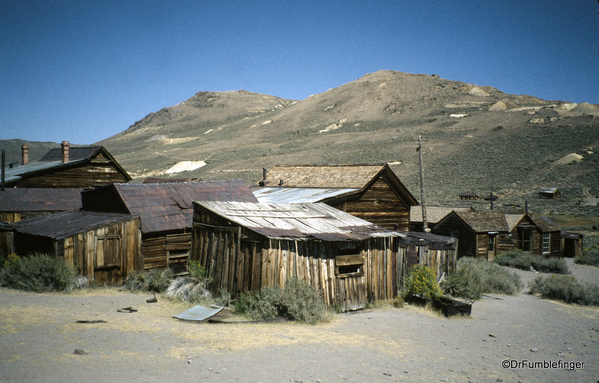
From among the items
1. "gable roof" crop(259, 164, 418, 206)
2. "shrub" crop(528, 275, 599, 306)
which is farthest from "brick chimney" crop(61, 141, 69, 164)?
"shrub" crop(528, 275, 599, 306)

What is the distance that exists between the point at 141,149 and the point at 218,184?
9895cm

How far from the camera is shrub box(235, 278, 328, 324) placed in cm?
1026

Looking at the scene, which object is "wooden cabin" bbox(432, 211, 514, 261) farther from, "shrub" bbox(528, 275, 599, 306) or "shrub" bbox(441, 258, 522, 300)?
"shrub" bbox(528, 275, 599, 306)

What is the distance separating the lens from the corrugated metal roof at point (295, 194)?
60.1 ft

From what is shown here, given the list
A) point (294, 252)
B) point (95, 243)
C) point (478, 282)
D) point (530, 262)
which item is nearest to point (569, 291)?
point (478, 282)

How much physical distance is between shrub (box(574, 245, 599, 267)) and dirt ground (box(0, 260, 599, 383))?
59.9 feet

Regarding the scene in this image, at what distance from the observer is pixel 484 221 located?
27156mm

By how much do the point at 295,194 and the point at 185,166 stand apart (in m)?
59.3

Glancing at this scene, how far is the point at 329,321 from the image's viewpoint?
10555 mm

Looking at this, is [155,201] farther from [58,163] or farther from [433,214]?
[433,214]

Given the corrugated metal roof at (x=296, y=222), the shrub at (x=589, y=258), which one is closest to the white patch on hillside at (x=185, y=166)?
the shrub at (x=589, y=258)

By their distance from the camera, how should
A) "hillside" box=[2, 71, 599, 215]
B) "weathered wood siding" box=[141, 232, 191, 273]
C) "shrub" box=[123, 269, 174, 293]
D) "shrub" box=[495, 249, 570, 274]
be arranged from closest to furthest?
"shrub" box=[123, 269, 174, 293], "weathered wood siding" box=[141, 232, 191, 273], "shrub" box=[495, 249, 570, 274], "hillside" box=[2, 71, 599, 215]

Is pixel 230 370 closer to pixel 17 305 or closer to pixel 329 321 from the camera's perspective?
pixel 329 321

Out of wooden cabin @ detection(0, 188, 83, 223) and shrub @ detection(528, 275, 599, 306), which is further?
wooden cabin @ detection(0, 188, 83, 223)
